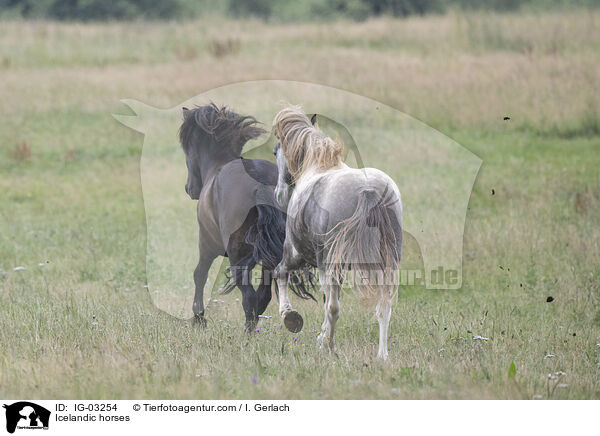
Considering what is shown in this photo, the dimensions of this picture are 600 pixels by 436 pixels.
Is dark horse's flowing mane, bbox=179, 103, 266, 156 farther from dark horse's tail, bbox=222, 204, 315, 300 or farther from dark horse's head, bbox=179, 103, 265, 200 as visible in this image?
dark horse's tail, bbox=222, 204, 315, 300

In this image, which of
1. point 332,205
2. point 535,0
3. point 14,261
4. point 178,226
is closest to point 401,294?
point 332,205

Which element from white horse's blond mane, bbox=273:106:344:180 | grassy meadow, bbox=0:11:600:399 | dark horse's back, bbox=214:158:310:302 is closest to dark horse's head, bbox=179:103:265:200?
dark horse's back, bbox=214:158:310:302

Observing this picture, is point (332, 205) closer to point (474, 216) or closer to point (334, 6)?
point (474, 216)

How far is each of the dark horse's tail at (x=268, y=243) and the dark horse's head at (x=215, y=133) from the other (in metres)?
0.87

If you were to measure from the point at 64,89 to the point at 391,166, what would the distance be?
401 inches

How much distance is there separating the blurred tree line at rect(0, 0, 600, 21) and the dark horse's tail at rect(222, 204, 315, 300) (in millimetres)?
24230

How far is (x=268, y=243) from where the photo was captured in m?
5.91

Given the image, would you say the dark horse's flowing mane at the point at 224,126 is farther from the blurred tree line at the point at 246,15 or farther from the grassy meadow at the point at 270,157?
the blurred tree line at the point at 246,15

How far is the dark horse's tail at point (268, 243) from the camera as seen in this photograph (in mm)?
5898

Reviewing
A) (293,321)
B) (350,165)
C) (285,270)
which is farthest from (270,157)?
(293,321)

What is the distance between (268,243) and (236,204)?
1.48ft

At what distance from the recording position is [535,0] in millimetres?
34781

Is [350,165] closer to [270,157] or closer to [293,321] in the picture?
[293,321]
